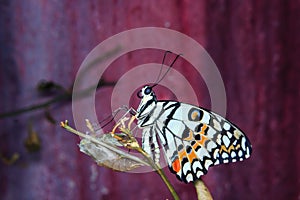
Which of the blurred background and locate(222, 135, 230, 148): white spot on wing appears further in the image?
the blurred background

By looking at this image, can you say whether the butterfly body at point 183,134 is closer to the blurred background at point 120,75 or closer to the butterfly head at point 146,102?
the butterfly head at point 146,102

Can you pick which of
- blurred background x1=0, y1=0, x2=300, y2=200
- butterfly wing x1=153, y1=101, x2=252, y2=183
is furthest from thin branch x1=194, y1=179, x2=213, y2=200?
blurred background x1=0, y1=0, x2=300, y2=200

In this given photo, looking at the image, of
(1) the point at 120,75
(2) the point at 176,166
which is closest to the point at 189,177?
(2) the point at 176,166

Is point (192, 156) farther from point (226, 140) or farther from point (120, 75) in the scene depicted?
point (120, 75)

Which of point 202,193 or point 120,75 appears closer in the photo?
point 202,193

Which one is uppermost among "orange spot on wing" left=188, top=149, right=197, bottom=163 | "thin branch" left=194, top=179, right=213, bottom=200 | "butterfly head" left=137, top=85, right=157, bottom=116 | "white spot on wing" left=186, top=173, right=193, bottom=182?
"butterfly head" left=137, top=85, right=157, bottom=116

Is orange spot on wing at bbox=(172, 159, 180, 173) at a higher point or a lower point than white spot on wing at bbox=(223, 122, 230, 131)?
lower

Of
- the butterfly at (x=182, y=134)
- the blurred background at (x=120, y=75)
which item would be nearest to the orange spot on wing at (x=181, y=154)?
the butterfly at (x=182, y=134)

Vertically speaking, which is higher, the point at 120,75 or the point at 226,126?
the point at 120,75

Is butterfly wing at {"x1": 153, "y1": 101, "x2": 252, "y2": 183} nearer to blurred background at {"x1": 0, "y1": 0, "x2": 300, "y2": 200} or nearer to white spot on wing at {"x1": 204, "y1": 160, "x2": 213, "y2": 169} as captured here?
white spot on wing at {"x1": 204, "y1": 160, "x2": 213, "y2": 169}
